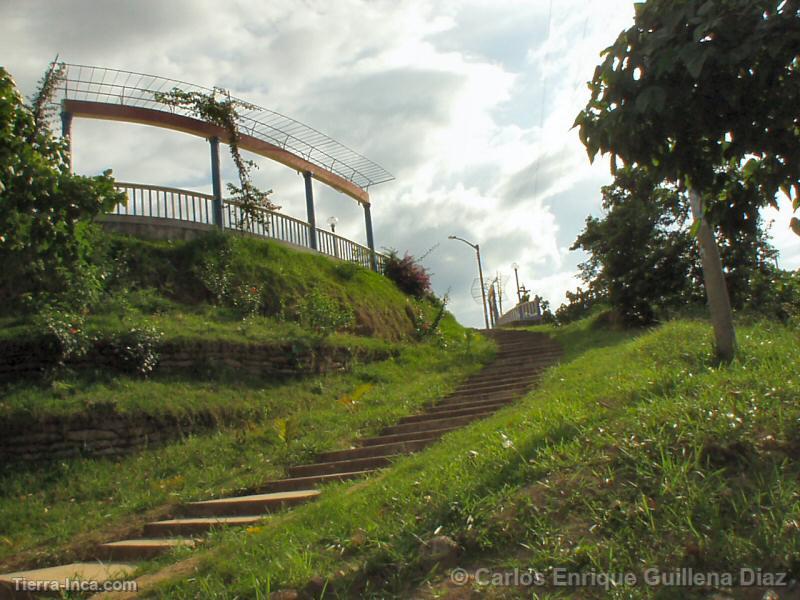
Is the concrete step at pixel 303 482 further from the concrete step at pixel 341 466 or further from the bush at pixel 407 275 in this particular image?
the bush at pixel 407 275

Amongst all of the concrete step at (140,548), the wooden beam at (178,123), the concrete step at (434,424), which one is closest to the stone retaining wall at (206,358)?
the concrete step at (434,424)

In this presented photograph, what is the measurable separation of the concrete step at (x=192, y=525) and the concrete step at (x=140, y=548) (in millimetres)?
182

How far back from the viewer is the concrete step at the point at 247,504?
739cm

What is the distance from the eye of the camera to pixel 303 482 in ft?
27.3

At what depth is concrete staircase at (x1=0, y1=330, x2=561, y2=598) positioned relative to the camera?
669cm

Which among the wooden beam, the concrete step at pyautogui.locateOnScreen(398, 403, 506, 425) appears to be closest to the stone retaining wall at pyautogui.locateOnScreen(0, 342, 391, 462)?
the concrete step at pyautogui.locateOnScreen(398, 403, 506, 425)

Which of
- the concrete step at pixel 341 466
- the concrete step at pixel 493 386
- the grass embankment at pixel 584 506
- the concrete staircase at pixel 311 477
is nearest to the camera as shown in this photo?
the grass embankment at pixel 584 506

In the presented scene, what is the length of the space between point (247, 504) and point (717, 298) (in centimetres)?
603

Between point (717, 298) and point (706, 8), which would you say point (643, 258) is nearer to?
point (717, 298)

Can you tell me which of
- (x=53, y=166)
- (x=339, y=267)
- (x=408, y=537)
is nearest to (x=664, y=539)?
(x=408, y=537)

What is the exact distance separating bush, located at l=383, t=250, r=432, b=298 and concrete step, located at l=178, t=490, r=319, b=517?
1618cm

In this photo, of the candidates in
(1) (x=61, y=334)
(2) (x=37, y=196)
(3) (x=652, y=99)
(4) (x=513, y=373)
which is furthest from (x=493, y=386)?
(3) (x=652, y=99)

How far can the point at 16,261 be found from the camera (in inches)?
299

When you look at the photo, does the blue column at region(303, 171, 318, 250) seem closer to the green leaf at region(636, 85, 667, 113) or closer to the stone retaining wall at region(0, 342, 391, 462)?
the stone retaining wall at region(0, 342, 391, 462)
